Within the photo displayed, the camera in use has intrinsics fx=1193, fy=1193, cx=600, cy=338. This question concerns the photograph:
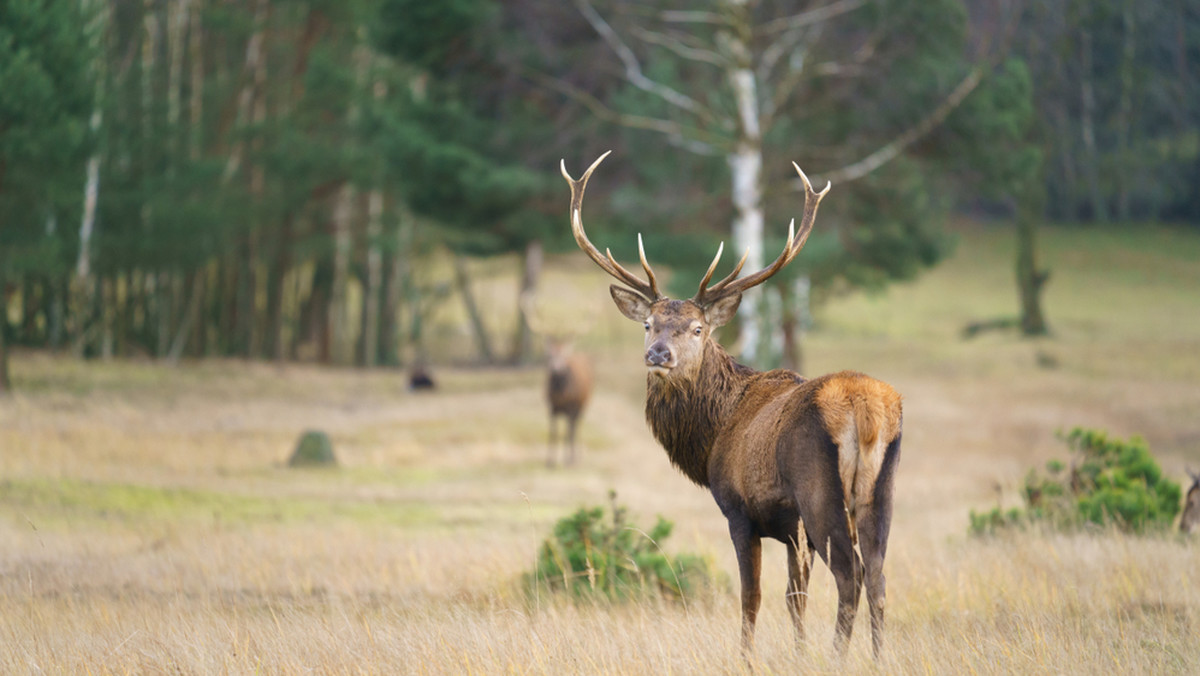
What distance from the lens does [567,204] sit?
23.4 meters

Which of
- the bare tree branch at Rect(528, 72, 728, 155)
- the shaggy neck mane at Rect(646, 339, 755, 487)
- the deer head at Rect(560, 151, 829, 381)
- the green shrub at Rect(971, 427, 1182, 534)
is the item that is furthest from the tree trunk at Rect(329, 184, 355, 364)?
the shaggy neck mane at Rect(646, 339, 755, 487)

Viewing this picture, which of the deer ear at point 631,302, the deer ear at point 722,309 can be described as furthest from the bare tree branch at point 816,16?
the deer ear at point 722,309

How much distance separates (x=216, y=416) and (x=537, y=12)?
9127mm

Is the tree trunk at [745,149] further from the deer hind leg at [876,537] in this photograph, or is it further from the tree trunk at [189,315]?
the deer hind leg at [876,537]

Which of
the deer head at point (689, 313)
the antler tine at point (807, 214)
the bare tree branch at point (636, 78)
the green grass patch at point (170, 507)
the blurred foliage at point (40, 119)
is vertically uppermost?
the bare tree branch at point (636, 78)

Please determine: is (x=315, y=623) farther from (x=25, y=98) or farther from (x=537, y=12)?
(x=537, y=12)

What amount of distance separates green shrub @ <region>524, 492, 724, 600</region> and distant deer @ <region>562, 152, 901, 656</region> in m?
1.11

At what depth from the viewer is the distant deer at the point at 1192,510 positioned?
27.0 ft

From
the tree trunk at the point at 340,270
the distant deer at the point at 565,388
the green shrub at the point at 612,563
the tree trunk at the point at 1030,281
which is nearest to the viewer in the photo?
the green shrub at the point at 612,563

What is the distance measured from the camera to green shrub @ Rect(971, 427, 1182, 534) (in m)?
8.39

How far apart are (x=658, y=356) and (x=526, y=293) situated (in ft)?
87.2

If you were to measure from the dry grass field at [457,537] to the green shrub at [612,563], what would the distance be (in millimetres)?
271

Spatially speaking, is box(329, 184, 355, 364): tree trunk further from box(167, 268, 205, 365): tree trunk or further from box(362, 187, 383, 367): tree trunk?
box(167, 268, 205, 365): tree trunk

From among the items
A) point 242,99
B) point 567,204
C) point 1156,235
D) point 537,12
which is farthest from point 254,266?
point 1156,235
